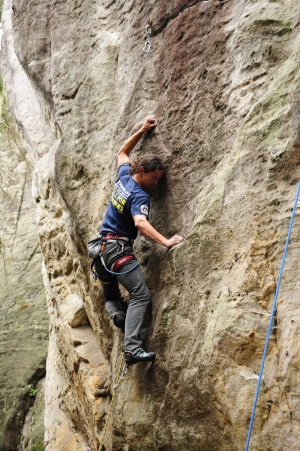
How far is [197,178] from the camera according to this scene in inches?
221

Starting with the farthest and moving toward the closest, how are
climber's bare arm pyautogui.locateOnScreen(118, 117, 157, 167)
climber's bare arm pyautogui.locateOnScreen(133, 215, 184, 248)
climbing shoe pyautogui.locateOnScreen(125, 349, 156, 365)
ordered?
climber's bare arm pyautogui.locateOnScreen(118, 117, 157, 167), climber's bare arm pyautogui.locateOnScreen(133, 215, 184, 248), climbing shoe pyautogui.locateOnScreen(125, 349, 156, 365)

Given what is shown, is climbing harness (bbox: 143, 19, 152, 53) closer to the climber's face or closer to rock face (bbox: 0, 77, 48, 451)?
the climber's face

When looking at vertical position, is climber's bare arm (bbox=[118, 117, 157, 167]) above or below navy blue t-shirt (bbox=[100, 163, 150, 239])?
above

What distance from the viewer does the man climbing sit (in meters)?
5.46

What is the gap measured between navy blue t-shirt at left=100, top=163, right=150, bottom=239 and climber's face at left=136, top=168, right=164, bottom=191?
0.07 m

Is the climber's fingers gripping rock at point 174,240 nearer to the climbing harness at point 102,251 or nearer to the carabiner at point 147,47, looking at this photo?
the climbing harness at point 102,251

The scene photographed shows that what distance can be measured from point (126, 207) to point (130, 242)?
0.36 meters

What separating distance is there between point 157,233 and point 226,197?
799 millimetres

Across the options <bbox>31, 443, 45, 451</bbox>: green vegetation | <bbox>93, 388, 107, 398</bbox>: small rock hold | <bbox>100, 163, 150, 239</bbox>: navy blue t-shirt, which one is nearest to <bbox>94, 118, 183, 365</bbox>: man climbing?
<bbox>100, 163, 150, 239</bbox>: navy blue t-shirt

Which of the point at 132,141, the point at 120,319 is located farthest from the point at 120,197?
the point at 120,319

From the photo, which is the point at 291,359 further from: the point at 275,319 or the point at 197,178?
the point at 197,178

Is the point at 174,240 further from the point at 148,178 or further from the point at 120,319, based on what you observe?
the point at 120,319

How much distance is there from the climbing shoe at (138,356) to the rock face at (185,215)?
0.11 meters

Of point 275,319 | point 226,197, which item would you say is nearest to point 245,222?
point 226,197
